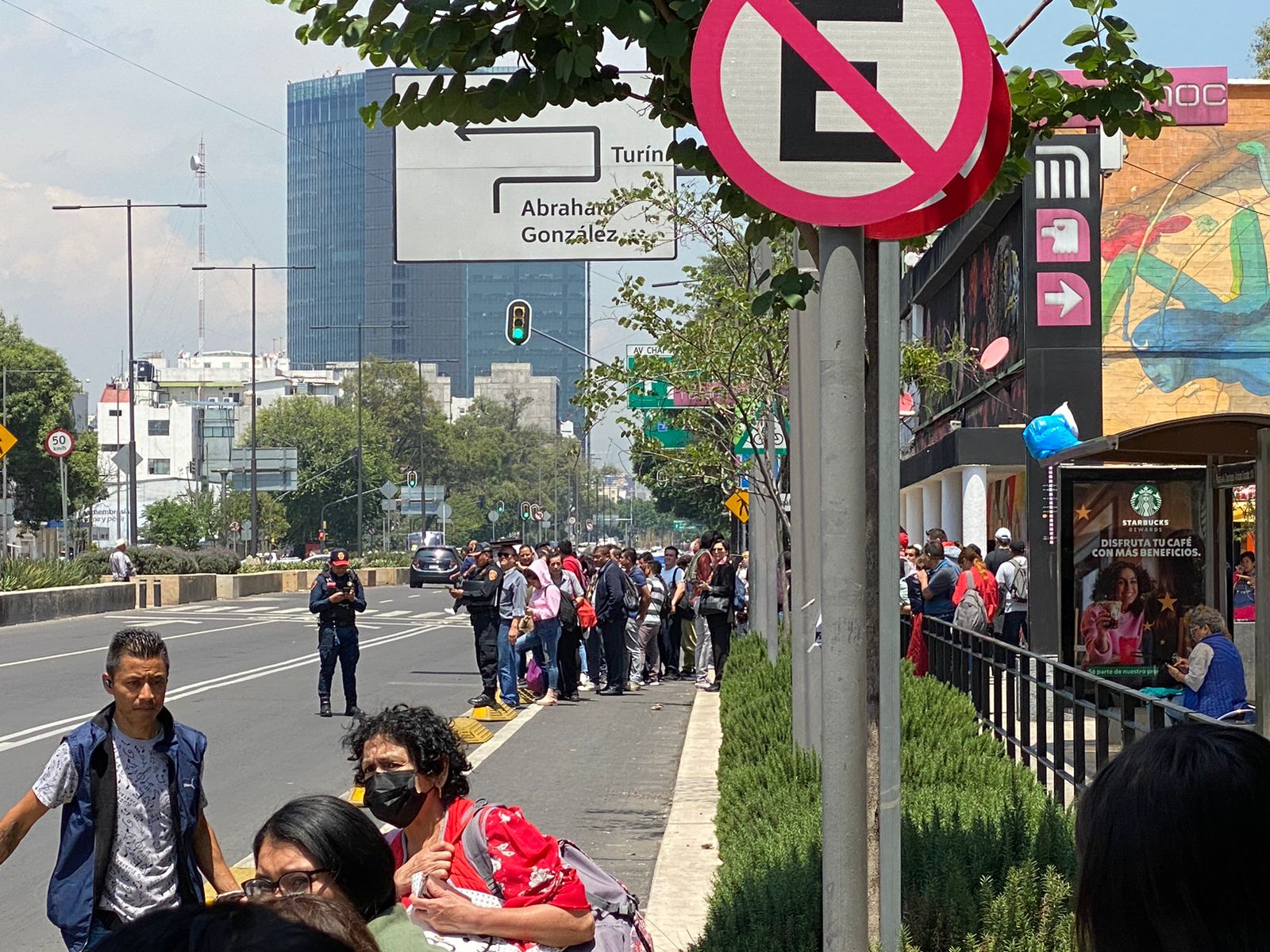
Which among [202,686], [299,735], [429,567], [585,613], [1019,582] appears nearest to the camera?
[299,735]

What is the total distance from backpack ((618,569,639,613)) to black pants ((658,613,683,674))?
231cm

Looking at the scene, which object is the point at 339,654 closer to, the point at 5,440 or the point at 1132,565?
the point at 1132,565

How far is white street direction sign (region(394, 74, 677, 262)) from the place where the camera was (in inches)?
468

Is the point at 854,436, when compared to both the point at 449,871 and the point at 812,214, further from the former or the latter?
the point at 449,871

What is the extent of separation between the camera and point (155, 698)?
17.1 ft

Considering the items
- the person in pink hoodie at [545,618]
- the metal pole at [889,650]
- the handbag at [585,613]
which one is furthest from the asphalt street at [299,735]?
the metal pole at [889,650]

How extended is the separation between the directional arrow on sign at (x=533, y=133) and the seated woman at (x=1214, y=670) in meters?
5.12

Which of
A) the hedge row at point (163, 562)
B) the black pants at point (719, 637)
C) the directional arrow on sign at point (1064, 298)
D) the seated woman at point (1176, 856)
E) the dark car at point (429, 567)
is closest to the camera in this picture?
the seated woman at point (1176, 856)

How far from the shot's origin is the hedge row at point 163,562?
46.1m

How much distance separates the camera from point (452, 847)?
4262 mm

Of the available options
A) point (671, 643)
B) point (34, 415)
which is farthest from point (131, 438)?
point (34, 415)

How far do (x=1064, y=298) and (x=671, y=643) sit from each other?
31.8 feet

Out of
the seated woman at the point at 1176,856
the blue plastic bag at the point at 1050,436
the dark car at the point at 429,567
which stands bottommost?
the dark car at the point at 429,567

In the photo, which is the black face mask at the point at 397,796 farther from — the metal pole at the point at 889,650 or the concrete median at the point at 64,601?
the concrete median at the point at 64,601
